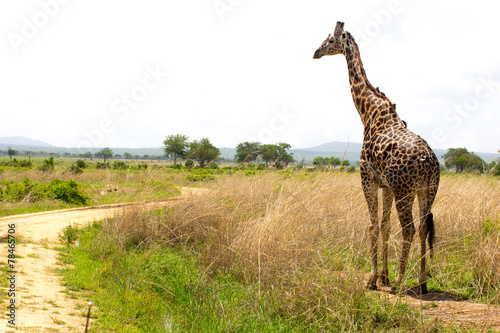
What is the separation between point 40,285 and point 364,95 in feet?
18.6

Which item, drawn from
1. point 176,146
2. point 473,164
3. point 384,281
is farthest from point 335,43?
point 176,146

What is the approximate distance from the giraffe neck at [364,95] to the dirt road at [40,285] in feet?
15.3

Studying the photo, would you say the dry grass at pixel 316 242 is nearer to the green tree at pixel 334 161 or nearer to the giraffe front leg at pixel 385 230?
the giraffe front leg at pixel 385 230

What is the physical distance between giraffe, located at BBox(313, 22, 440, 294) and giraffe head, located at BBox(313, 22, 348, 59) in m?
0.47

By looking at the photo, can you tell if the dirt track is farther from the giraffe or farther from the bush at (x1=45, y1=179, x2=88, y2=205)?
the bush at (x1=45, y1=179, x2=88, y2=205)

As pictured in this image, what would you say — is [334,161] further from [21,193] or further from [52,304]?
[52,304]

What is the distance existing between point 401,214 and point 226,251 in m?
2.67

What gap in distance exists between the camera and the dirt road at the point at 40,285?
443 centimetres

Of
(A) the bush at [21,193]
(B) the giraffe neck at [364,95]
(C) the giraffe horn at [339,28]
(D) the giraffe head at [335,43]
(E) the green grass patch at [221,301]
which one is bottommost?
(E) the green grass patch at [221,301]

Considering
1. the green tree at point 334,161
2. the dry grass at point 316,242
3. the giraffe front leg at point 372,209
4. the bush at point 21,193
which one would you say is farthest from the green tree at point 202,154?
the bush at point 21,193

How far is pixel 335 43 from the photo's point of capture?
22.3ft

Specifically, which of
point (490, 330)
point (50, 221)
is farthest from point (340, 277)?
point (50, 221)

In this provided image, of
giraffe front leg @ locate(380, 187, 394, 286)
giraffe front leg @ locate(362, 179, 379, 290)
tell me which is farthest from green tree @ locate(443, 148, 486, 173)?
giraffe front leg @ locate(362, 179, 379, 290)

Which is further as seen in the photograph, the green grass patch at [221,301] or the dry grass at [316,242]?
the dry grass at [316,242]
